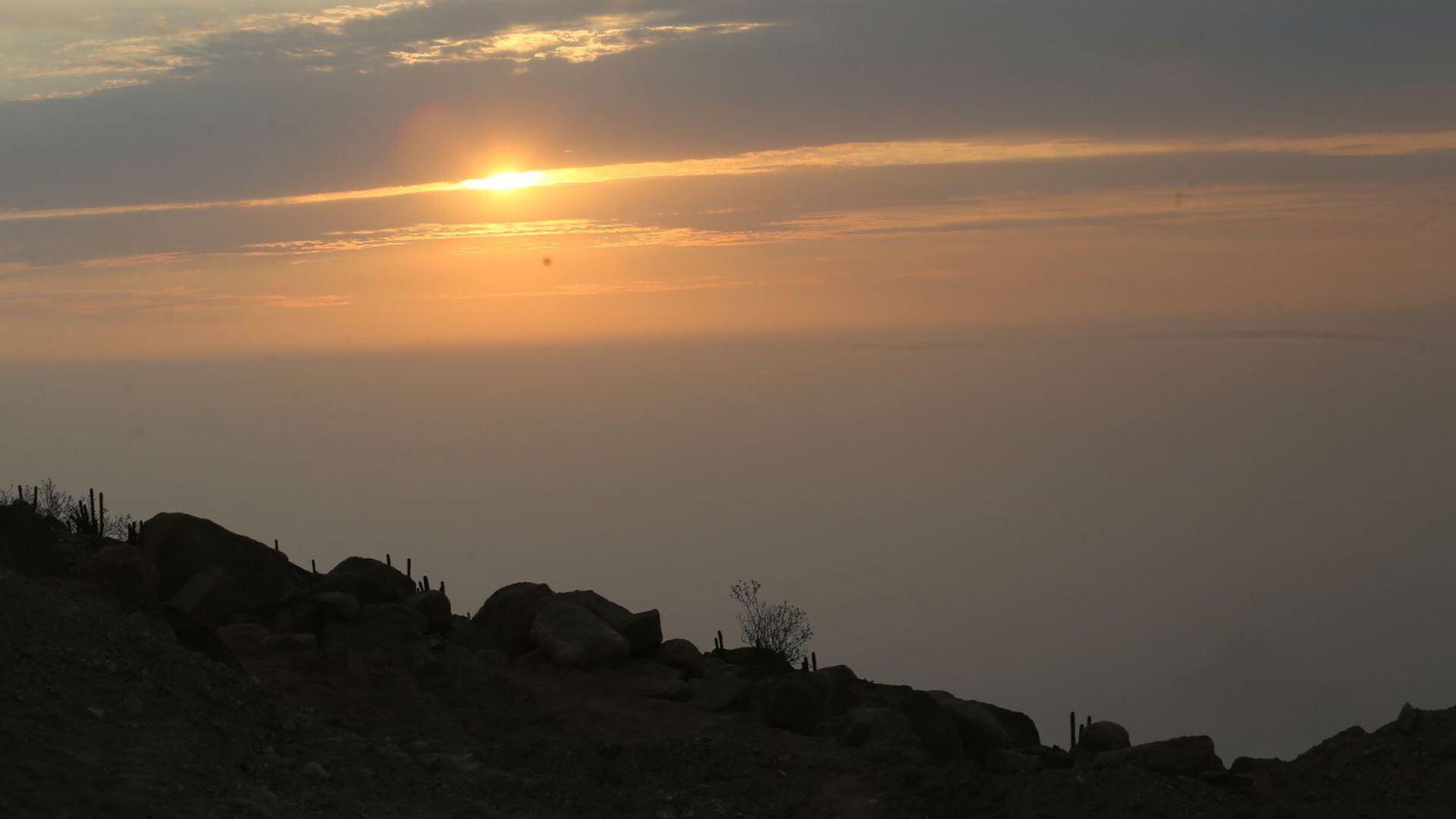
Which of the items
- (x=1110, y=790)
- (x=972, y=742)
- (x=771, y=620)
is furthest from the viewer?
(x=771, y=620)

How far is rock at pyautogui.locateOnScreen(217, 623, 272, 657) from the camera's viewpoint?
24406 millimetres

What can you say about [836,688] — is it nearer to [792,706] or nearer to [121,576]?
[792,706]

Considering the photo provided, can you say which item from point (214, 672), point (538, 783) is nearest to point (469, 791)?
point (538, 783)

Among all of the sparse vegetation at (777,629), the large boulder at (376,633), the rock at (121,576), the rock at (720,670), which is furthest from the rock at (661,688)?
the sparse vegetation at (777,629)

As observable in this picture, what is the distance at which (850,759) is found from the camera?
2128cm

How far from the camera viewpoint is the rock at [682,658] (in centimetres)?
2653

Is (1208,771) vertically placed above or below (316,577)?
below

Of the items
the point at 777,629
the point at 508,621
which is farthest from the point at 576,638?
the point at 777,629

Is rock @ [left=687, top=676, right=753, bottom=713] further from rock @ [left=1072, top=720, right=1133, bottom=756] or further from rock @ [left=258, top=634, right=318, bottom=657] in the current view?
rock @ [left=258, top=634, right=318, bottom=657]

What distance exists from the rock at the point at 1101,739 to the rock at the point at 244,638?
52.1ft

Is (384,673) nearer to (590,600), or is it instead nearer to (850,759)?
(590,600)

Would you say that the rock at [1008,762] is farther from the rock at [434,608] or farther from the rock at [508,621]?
the rock at [434,608]

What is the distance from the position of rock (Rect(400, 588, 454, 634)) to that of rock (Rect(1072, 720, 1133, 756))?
13.4 metres

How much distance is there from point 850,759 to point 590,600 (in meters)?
9.20
